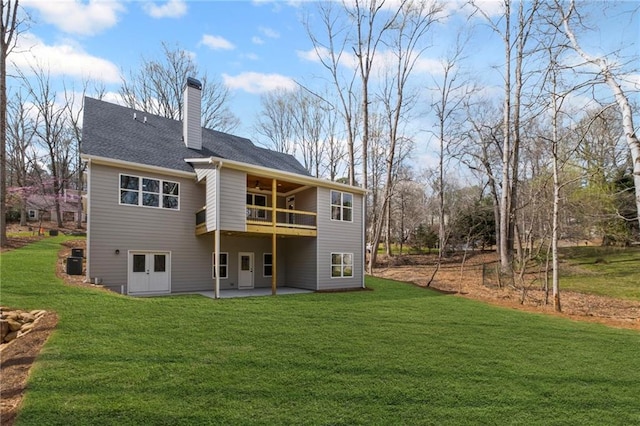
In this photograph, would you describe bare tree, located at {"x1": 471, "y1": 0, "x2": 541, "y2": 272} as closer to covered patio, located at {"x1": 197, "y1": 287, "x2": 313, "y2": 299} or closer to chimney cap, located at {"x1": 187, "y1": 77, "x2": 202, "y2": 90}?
covered patio, located at {"x1": 197, "y1": 287, "x2": 313, "y2": 299}

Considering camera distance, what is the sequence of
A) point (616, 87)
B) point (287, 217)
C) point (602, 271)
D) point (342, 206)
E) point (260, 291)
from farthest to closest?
1. point (602, 271)
2. point (287, 217)
3. point (342, 206)
4. point (260, 291)
5. point (616, 87)

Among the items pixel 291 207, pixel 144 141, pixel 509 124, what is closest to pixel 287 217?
pixel 291 207

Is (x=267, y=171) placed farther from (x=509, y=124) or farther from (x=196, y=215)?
(x=509, y=124)

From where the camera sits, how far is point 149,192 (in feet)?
38.5

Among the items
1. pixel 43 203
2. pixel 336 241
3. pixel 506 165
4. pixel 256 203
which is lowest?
pixel 336 241

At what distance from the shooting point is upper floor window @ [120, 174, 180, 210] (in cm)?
1130

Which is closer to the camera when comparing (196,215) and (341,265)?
(196,215)

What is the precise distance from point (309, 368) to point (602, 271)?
21956mm

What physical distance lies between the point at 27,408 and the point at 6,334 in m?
3.66

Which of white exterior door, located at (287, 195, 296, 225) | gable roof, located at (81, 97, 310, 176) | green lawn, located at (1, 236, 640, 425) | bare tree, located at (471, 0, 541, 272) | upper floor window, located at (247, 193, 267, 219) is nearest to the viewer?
green lawn, located at (1, 236, 640, 425)

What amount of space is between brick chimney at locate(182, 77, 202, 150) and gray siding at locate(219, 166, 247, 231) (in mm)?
4074

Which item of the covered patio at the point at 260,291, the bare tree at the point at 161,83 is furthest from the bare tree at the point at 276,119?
the covered patio at the point at 260,291

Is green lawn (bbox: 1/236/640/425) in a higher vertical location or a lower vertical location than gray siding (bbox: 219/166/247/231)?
lower

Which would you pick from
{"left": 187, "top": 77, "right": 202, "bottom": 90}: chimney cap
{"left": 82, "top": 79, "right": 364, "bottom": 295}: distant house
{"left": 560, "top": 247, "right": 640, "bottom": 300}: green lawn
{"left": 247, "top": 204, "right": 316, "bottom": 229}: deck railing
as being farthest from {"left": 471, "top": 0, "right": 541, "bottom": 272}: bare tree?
{"left": 187, "top": 77, "right": 202, "bottom": 90}: chimney cap
